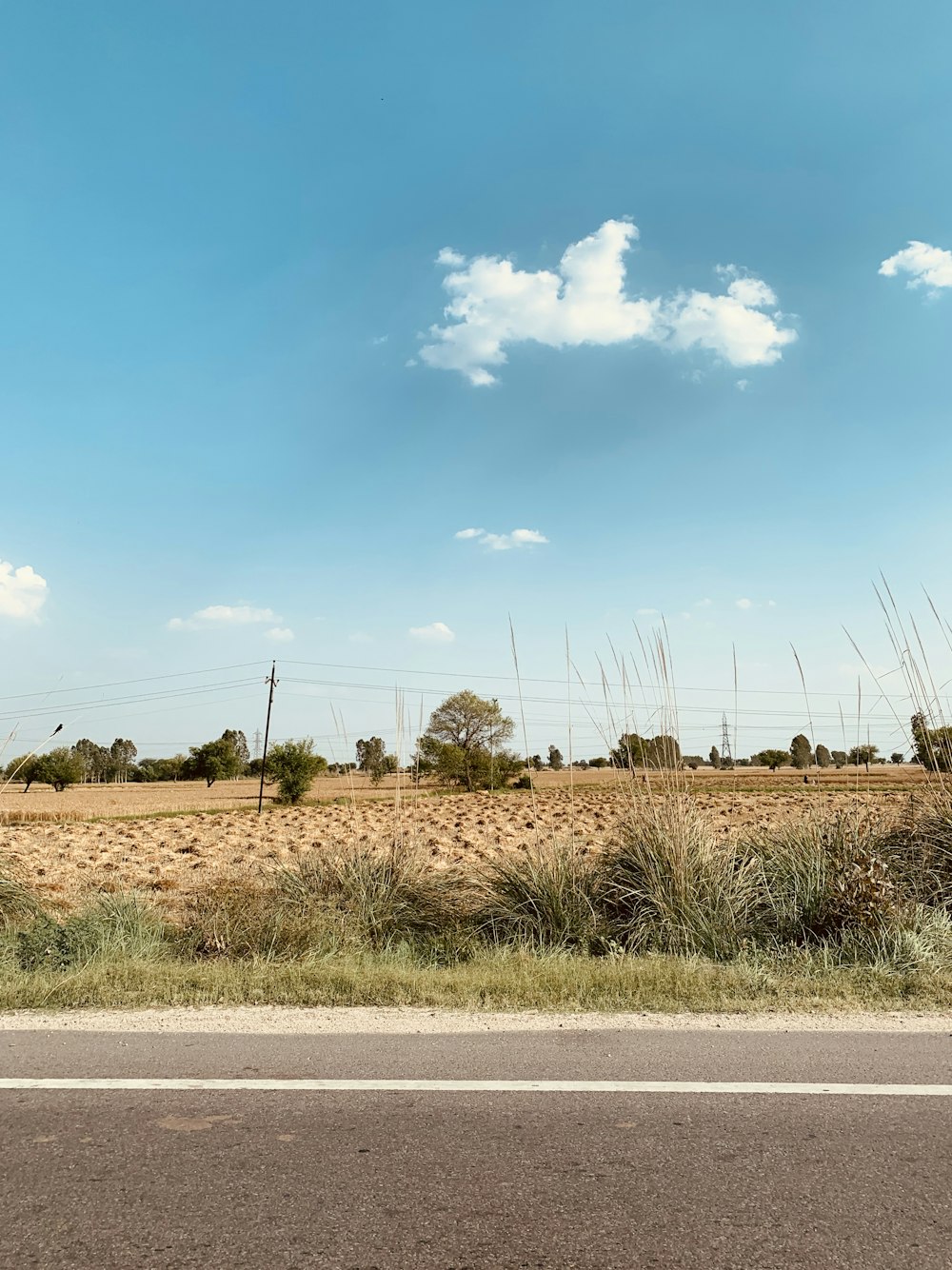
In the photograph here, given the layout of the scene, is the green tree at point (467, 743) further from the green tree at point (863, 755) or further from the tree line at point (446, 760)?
the green tree at point (863, 755)

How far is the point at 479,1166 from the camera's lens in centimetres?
341

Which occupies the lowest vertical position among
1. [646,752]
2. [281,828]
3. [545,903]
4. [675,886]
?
[281,828]

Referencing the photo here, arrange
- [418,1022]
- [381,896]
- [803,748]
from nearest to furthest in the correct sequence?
1. [418,1022]
2. [381,896]
3. [803,748]

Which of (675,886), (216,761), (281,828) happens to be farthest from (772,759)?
(675,886)

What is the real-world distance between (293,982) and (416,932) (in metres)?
2.03

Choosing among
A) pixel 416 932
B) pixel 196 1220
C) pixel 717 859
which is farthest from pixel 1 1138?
pixel 717 859

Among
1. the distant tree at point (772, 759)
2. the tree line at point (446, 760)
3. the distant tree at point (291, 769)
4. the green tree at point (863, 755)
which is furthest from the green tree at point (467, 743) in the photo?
the green tree at point (863, 755)

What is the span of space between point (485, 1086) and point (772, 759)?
112 m

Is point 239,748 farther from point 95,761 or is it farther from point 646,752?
point 646,752

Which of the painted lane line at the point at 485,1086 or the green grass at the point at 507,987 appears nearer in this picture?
the painted lane line at the point at 485,1086

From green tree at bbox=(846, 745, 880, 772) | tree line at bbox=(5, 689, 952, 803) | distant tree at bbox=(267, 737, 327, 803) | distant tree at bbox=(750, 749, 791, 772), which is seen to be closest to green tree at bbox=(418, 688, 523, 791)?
tree line at bbox=(5, 689, 952, 803)

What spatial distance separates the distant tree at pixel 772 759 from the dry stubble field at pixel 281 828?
2505 inches

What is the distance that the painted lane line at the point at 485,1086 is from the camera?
4.24 m

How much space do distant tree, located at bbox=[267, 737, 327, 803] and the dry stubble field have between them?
4641mm
